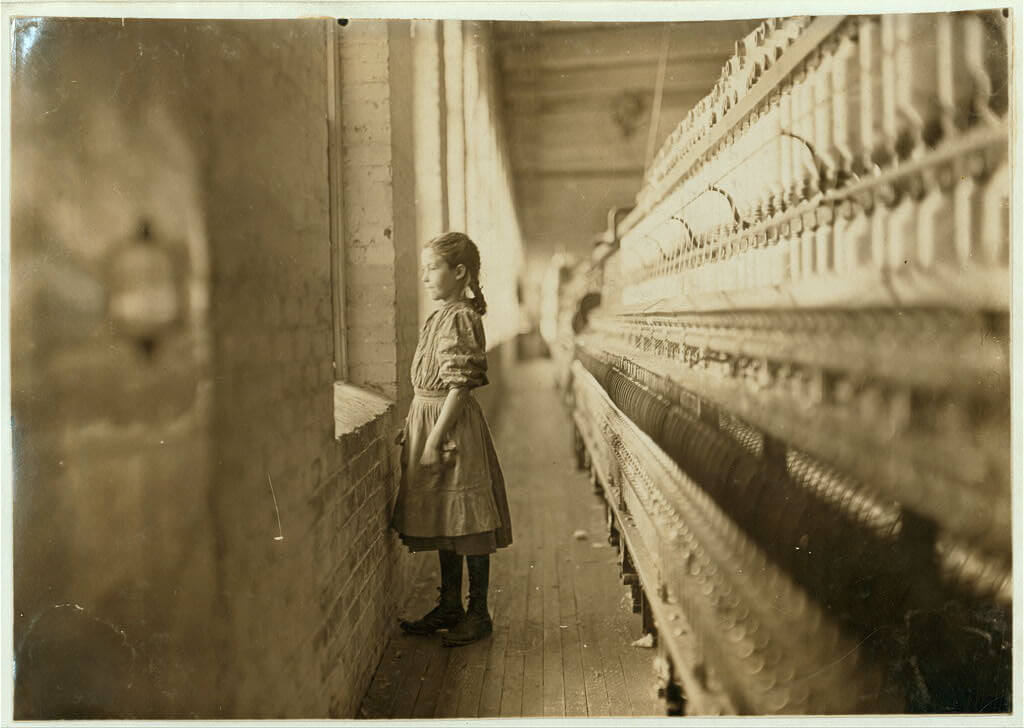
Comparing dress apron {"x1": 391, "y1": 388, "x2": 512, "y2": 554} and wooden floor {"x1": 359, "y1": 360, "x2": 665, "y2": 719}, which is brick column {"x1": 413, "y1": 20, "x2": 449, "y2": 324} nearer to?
dress apron {"x1": 391, "y1": 388, "x2": 512, "y2": 554}

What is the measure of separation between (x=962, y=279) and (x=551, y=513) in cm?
135

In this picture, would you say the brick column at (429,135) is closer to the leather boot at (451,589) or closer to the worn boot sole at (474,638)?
the leather boot at (451,589)

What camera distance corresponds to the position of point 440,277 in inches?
83.7

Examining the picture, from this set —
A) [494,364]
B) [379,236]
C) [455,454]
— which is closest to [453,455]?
[455,454]

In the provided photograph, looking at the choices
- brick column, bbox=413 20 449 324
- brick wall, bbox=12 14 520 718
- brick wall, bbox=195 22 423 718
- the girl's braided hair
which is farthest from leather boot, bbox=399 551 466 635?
the girl's braided hair

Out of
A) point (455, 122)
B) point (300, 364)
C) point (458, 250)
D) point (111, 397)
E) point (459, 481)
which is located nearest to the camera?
point (111, 397)

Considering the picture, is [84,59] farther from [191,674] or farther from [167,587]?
[191,674]

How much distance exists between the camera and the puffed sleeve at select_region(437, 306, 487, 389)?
7.05 ft

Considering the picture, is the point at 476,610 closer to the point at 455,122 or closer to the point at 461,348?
the point at 461,348

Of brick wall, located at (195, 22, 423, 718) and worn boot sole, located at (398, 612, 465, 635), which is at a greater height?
brick wall, located at (195, 22, 423, 718)

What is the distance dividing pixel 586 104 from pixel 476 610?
156 centimetres

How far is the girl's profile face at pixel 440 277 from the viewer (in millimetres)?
2113

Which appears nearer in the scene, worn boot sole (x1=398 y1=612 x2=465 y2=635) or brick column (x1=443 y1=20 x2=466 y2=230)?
brick column (x1=443 y1=20 x2=466 y2=230)

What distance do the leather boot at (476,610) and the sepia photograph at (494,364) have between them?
0.01 meters
